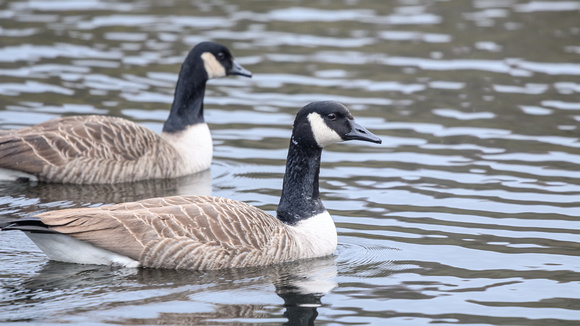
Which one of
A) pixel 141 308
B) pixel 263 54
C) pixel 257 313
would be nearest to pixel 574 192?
pixel 257 313

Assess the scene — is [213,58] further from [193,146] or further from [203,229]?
[203,229]

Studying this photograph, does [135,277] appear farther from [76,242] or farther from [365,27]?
[365,27]

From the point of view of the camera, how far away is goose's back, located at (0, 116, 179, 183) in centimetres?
1360

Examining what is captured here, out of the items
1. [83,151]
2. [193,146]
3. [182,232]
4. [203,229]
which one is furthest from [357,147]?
[182,232]

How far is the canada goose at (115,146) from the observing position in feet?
44.8

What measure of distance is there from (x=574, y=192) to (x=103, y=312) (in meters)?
7.27

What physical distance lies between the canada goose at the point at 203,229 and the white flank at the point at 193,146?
13.7 feet

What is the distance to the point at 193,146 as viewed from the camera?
1506 cm

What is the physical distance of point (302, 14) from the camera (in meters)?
25.1

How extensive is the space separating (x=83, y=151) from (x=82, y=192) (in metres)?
Answer: 0.73

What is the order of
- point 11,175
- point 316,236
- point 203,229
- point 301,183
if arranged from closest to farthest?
point 203,229 → point 316,236 → point 301,183 → point 11,175

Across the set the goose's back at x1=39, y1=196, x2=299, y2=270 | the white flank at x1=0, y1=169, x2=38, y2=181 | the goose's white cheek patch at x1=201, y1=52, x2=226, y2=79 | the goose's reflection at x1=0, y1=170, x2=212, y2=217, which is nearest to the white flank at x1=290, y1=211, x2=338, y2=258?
the goose's back at x1=39, y1=196, x2=299, y2=270

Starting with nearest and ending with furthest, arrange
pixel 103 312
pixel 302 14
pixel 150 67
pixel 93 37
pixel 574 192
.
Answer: pixel 103 312 < pixel 574 192 < pixel 150 67 < pixel 93 37 < pixel 302 14

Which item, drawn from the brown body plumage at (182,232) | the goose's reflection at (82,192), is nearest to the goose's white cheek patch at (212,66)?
the goose's reflection at (82,192)
